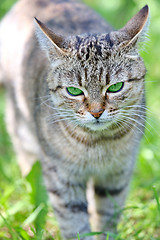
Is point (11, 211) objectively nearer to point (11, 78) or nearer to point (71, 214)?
point (71, 214)

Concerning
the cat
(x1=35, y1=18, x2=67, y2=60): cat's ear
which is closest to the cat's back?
the cat

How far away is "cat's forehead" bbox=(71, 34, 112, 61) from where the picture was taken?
2383mm

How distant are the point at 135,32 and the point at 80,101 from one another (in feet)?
1.86

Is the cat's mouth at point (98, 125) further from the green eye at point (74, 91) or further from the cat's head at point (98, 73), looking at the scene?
the green eye at point (74, 91)

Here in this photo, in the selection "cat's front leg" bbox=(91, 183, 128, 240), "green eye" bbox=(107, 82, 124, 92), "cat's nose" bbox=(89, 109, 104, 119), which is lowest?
"cat's front leg" bbox=(91, 183, 128, 240)

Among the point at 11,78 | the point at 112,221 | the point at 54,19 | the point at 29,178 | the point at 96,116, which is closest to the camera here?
the point at 96,116

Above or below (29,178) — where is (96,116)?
above

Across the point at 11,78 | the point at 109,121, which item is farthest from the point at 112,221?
the point at 11,78

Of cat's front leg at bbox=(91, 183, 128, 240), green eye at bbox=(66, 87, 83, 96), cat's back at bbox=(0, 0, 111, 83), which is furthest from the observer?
cat's back at bbox=(0, 0, 111, 83)

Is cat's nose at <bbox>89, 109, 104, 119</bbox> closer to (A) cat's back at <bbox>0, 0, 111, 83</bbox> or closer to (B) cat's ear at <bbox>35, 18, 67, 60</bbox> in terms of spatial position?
(B) cat's ear at <bbox>35, 18, 67, 60</bbox>

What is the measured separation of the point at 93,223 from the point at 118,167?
2.02ft

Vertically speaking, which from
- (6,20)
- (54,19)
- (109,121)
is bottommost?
(109,121)

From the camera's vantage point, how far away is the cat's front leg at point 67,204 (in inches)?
111

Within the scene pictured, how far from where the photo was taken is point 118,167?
2.89 metres
